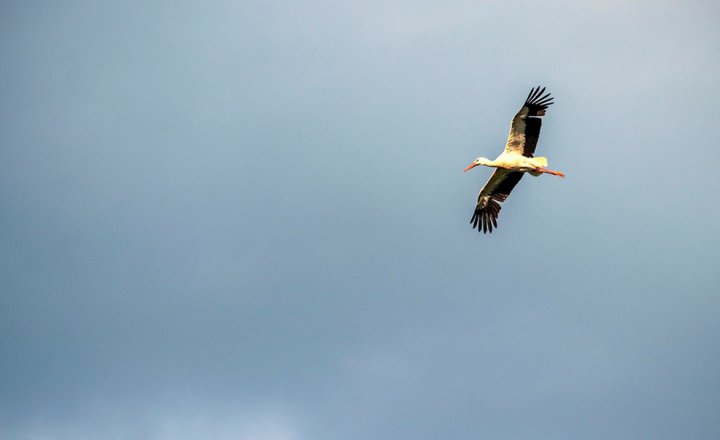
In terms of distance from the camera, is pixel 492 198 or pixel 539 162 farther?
pixel 492 198

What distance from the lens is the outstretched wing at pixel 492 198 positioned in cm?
3962

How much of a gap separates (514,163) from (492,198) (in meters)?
2.70

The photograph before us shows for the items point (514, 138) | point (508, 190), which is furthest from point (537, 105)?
point (508, 190)

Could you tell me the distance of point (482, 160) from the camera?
128 feet

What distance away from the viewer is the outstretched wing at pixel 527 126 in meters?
36.8

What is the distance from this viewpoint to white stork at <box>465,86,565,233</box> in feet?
121

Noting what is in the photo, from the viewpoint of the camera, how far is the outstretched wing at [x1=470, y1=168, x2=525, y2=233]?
39625mm

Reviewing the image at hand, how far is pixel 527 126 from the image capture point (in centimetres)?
3731

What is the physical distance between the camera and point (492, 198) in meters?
40.3

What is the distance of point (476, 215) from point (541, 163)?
3948 mm

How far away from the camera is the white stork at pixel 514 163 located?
3700cm

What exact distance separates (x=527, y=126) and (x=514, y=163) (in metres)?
1.38

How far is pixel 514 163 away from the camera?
37906 mm

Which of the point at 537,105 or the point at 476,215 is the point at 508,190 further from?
the point at 537,105
